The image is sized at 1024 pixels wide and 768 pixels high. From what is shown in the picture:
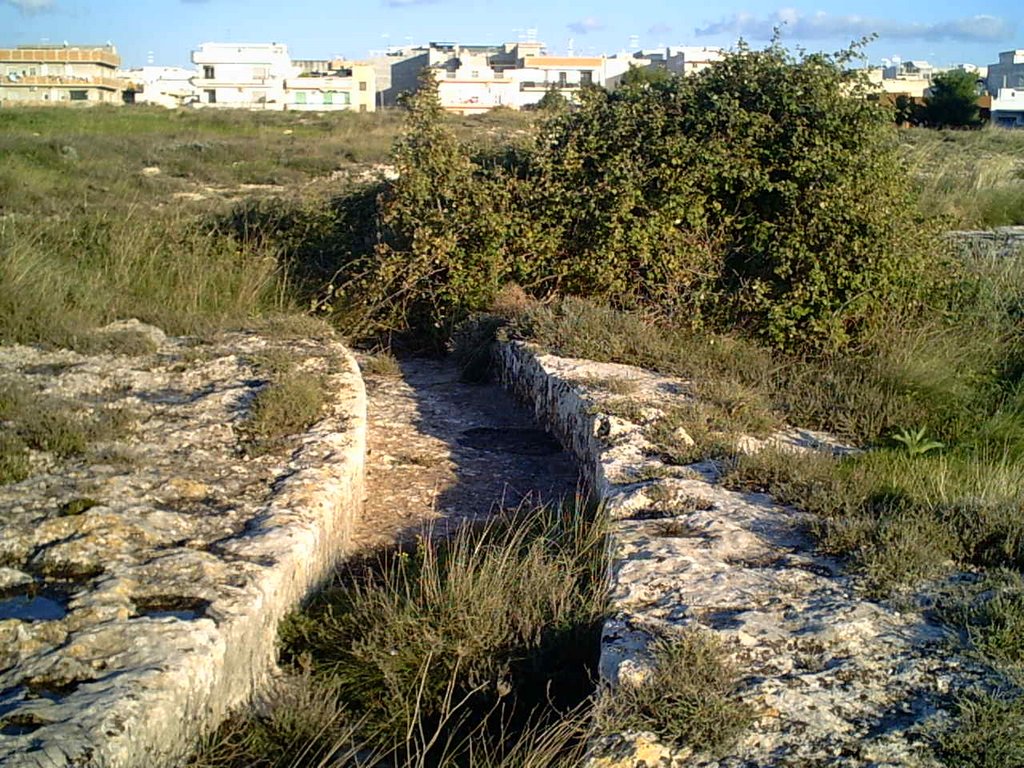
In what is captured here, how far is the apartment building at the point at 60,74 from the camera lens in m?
87.0

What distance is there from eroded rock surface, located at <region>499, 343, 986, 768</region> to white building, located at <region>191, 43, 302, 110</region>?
8299 cm

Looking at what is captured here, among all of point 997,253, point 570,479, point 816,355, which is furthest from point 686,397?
point 997,253

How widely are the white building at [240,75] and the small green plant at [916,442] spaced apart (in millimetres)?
82006

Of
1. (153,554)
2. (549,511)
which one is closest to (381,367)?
(549,511)

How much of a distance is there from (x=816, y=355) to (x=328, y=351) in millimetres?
3425

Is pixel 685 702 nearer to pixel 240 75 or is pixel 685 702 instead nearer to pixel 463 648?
pixel 463 648

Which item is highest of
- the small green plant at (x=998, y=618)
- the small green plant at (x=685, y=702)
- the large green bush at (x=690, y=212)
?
the large green bush at (x=690, y=212)

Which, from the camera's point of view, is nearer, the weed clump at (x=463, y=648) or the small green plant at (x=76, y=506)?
the weed clump at (x=463, y=648)

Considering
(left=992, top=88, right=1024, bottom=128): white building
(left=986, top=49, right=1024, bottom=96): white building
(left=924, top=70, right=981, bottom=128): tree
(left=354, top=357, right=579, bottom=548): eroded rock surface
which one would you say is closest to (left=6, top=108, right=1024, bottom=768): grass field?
(left=354, top=357, right=579, bottom=548): eroded rock surface

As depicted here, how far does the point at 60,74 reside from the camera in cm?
9319

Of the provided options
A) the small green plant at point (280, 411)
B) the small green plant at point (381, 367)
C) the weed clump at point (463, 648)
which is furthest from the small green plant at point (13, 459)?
the small green plant at point (381, 367)

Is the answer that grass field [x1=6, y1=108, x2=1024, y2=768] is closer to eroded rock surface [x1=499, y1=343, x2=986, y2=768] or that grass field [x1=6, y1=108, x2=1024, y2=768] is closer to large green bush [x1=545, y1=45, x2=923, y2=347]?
eroded rock surface [x1=499, y1=343, x2=986, y2=768]

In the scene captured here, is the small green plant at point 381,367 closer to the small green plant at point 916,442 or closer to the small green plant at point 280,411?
the small green plant at point 280,411

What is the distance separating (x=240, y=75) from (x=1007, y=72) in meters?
62.9
